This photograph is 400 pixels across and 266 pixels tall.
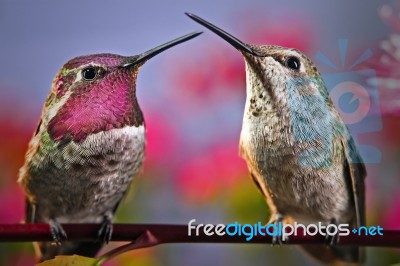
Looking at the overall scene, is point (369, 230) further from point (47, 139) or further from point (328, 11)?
point (47, 139)

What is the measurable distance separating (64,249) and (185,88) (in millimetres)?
499

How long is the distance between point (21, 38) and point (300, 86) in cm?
70

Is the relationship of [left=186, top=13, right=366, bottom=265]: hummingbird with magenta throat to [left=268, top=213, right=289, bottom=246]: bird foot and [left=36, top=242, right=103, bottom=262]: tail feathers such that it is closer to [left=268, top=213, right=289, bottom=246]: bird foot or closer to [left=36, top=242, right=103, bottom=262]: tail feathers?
[left=268, top=213, right=289, bottom=246]: bird foot

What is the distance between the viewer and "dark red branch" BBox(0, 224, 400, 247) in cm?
119

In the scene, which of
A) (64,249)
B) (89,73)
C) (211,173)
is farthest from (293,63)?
(64,249)

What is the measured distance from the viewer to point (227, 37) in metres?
1.36

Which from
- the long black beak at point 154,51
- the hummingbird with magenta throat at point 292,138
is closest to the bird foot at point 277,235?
the hummingbird with magenta throat at point 292,138

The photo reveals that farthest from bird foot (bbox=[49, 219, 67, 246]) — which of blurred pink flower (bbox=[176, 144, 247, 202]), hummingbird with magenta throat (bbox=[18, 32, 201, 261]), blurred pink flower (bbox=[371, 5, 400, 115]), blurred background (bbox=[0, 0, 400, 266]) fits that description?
blurred pink flower (bbox=[371, 5, 400, 115])

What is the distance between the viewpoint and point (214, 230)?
4.34ft

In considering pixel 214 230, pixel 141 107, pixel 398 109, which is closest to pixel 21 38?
pixel 141 107

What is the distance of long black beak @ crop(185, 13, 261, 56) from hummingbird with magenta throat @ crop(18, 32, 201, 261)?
4 cm

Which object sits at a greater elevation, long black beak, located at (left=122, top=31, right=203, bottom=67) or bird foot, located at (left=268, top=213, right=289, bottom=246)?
long black beak, located at (left=122, top=31, right=203, bottom=67)

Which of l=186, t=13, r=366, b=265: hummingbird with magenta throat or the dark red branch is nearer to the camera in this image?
the dark red branch

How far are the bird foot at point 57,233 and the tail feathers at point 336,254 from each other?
1.97ft
